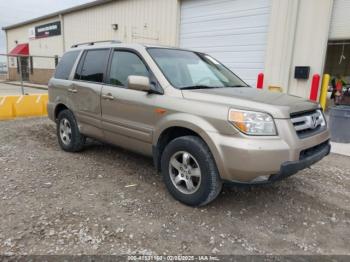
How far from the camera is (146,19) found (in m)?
12.7

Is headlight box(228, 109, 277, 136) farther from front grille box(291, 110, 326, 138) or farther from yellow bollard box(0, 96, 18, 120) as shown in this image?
yellow bollard box(0, 96, 18, 120)

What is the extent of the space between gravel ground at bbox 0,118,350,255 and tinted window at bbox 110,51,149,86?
1361 mm

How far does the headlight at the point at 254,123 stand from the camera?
9.37 ft

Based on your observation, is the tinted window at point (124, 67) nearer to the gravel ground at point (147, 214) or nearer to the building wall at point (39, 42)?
the gravel ground at point (147, 214)

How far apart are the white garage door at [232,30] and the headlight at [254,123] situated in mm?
6583

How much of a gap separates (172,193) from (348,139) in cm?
480

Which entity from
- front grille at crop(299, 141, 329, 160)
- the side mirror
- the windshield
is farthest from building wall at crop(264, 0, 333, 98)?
the side mirror

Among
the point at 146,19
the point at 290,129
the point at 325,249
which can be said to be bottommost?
the point at 325,249

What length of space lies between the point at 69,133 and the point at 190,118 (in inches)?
112

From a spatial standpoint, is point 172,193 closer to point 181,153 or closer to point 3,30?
point 181,153

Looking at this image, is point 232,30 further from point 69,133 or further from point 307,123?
point 307,123

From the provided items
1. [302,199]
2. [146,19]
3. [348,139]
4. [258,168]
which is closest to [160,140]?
[258,168]

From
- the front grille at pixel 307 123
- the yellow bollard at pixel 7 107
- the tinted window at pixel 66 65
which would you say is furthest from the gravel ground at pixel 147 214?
the yellow bollard at pixel 7 107

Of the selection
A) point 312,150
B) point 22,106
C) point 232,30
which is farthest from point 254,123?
point 22,106
